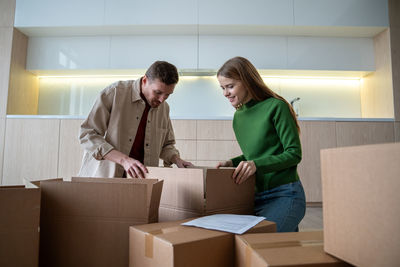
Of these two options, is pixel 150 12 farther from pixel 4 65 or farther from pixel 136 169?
pixel 136 169

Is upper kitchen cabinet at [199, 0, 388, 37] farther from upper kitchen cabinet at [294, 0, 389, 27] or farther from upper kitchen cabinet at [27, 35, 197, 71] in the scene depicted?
upper kitchen cabinet at [27, 35, 197, 71]

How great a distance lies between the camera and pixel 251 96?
1.29 m

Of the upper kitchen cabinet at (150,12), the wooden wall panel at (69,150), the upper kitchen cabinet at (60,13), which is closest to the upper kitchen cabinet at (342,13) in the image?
the upper kitchen cabinet at (150,12)

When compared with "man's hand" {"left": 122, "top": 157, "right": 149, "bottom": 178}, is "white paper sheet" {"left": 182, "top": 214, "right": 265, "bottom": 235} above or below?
below

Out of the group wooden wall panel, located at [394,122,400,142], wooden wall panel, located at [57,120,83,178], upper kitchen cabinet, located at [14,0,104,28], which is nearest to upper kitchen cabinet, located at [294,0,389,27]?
wooden wall panel, located at [394,122,400,142]

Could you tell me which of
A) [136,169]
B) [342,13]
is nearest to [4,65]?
[136,169]

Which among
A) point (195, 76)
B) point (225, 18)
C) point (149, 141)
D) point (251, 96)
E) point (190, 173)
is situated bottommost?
point (190, 173)

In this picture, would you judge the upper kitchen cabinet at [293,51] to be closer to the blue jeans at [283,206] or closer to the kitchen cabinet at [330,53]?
the kitchen cabinet at [330,53]

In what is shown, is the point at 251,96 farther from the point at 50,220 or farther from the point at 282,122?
the point at 50,220

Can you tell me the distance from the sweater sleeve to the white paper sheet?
280mm

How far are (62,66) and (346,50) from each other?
11.7 feet

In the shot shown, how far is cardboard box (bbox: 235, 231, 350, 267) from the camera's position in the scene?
500mm

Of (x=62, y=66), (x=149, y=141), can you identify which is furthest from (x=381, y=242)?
(x=62, y=66)

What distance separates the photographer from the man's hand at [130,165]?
3.80 ft
